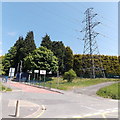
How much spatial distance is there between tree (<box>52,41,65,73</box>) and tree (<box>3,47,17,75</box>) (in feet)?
61.7

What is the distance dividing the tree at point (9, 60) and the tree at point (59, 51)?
1881cm

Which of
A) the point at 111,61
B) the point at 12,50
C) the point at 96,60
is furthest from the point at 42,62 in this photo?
the point at 12,50

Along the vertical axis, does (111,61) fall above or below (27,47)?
below

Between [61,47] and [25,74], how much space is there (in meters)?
17.9

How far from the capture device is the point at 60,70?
54344 millimetres

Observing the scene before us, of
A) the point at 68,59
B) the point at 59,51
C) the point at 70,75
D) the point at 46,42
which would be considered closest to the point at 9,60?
the point at 46,42

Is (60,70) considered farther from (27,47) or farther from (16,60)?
(16,60)

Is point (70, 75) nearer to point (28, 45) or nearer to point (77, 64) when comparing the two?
point (77, 64)

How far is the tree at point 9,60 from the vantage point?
62234 mm

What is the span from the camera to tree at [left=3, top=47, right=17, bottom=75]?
62.2 metres

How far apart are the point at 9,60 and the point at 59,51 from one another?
24.3 meters

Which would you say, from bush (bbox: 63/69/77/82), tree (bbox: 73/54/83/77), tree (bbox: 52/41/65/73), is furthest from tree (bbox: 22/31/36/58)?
bush (bbox: 63/69/77/82)

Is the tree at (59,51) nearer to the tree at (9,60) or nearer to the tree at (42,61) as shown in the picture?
the tree at (42,61)

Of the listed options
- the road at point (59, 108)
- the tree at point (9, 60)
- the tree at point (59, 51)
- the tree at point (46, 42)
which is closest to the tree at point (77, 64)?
the tree at point (59, 51)
